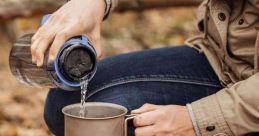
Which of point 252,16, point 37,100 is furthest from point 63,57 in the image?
point 37,100

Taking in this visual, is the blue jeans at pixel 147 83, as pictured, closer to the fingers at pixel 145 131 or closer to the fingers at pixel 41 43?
the fingers at pixel 145 131

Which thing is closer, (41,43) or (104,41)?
(41,43)

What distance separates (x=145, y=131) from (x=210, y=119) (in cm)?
18

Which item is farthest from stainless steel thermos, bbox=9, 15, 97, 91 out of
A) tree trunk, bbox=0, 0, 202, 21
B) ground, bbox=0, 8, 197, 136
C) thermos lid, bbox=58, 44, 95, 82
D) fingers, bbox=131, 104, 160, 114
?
tree trunk, bbox=0, 0, 202, 21

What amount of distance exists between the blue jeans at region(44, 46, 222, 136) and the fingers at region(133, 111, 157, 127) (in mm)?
191

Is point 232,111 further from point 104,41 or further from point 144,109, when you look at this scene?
point 104,41

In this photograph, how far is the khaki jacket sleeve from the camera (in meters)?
1.60

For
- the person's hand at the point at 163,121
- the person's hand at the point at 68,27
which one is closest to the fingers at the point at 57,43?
the person's hand at the point at 68,27

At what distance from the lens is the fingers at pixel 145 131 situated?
162 cm

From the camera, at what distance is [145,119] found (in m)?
1.62

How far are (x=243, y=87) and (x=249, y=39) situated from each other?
21 cm

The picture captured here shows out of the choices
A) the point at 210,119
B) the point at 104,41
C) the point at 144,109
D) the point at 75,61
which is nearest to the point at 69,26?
the point at 75,61

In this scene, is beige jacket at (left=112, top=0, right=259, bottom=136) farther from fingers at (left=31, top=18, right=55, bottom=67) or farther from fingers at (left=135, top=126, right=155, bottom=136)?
fingers at (left=31, top=18, right=55, bottom=67)

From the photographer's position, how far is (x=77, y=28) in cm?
168
